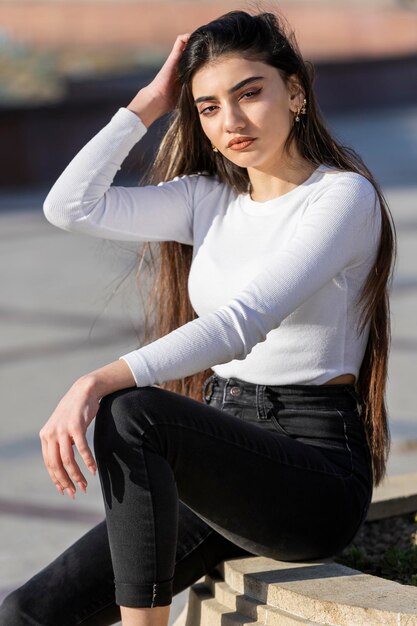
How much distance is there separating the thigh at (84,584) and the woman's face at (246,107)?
0.78 metres

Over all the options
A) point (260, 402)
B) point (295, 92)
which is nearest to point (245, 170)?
point (295, 92)

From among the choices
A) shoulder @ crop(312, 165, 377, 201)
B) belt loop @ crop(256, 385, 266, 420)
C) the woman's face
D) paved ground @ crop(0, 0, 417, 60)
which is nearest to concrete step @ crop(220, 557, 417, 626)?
belt loop @ crop(256, 385, 266, 420)

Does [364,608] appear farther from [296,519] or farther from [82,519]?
[82,519]

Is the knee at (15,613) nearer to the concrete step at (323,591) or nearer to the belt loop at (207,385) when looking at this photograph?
the concrete step at (323,591)

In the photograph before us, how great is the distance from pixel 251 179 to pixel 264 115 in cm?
19

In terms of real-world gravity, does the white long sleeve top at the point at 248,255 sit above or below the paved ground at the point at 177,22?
above

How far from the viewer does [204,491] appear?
2334 millimetres

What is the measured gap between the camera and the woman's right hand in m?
2.82

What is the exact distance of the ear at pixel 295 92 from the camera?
2.66 m

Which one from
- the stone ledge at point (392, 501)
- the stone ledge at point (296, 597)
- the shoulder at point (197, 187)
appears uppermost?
the shoulder at point (197, 187)

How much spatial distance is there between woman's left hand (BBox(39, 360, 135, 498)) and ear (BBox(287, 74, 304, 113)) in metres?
0.74

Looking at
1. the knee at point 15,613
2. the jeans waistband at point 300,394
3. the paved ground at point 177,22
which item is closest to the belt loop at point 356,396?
the jeans waistband at point 300,394

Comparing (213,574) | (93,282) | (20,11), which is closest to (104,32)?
(20,11)

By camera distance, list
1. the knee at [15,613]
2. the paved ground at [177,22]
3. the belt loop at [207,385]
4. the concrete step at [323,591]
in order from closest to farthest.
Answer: the concrete step at [323,591], the knee at [15,613], the belt loop at [207,385], the paved ground at [177,22]
